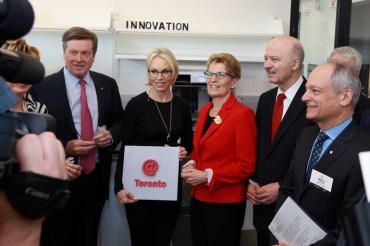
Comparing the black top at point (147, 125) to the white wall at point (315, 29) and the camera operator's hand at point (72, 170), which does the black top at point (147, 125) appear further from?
the white wall at point (315, 29)

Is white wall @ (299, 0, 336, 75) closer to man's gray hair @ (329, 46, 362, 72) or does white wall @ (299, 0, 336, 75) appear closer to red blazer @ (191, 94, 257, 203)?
man's gray hair @ (329, 46, 362, 72)

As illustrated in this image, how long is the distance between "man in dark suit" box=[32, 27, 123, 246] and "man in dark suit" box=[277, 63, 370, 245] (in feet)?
3.97

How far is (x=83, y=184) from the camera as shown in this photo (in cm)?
261

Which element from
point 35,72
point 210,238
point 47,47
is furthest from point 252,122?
point 47,47

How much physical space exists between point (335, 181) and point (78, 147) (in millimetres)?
1450

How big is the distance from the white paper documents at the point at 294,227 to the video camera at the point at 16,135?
3.86 feet

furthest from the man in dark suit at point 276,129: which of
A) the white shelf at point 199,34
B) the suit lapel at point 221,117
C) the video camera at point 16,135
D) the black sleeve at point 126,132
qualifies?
the white shelf at point 199,34

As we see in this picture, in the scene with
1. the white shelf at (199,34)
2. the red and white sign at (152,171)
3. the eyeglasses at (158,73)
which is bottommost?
the red and white sign at (152,171)

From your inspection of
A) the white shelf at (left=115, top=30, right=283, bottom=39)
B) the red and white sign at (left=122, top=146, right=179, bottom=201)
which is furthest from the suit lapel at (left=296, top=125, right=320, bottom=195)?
the white shelf at (left=115, top=30, right=283, bottom=39)

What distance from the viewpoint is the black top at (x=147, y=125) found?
2.57 meters

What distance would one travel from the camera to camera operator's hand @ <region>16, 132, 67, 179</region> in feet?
2.37

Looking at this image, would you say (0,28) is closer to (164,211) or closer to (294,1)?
(164,211)

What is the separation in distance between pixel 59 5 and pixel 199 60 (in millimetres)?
1486

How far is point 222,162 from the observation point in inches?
93.9
